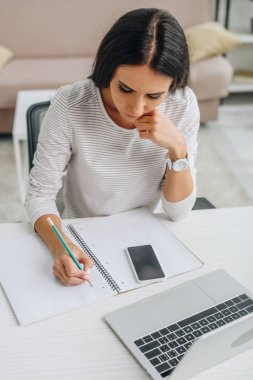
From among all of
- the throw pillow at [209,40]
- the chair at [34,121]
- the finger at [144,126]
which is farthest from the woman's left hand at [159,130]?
the throw pillow at [209,40]

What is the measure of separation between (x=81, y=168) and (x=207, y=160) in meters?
1.71

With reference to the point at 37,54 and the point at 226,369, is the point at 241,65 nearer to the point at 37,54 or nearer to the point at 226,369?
the point at 37,54

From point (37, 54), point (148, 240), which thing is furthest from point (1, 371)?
point (37, 54)

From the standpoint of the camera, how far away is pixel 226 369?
77 centimetres

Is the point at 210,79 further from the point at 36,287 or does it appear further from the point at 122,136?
the point at 36,287

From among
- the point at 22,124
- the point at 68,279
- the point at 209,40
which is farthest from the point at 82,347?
the point at 209,40

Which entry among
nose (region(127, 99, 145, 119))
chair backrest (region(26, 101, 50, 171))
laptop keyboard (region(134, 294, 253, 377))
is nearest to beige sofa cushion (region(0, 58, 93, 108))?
chair backrest (region(26, 101, 50, 171))

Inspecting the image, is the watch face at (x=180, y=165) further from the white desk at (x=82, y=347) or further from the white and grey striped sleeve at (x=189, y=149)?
the white desk at (x=82, y=347)

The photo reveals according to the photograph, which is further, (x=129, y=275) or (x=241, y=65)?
(x=241, y=65)

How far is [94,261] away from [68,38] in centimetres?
255

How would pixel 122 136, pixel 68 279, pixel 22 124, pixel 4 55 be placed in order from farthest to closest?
pixel 4 55
pixel 22 124
pixel 122 136
pixel 68 279

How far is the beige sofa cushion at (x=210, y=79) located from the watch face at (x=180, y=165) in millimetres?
1914

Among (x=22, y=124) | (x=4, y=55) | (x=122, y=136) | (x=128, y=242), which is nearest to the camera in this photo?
(x=128, y=242)

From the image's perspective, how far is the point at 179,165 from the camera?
1.14 meters
